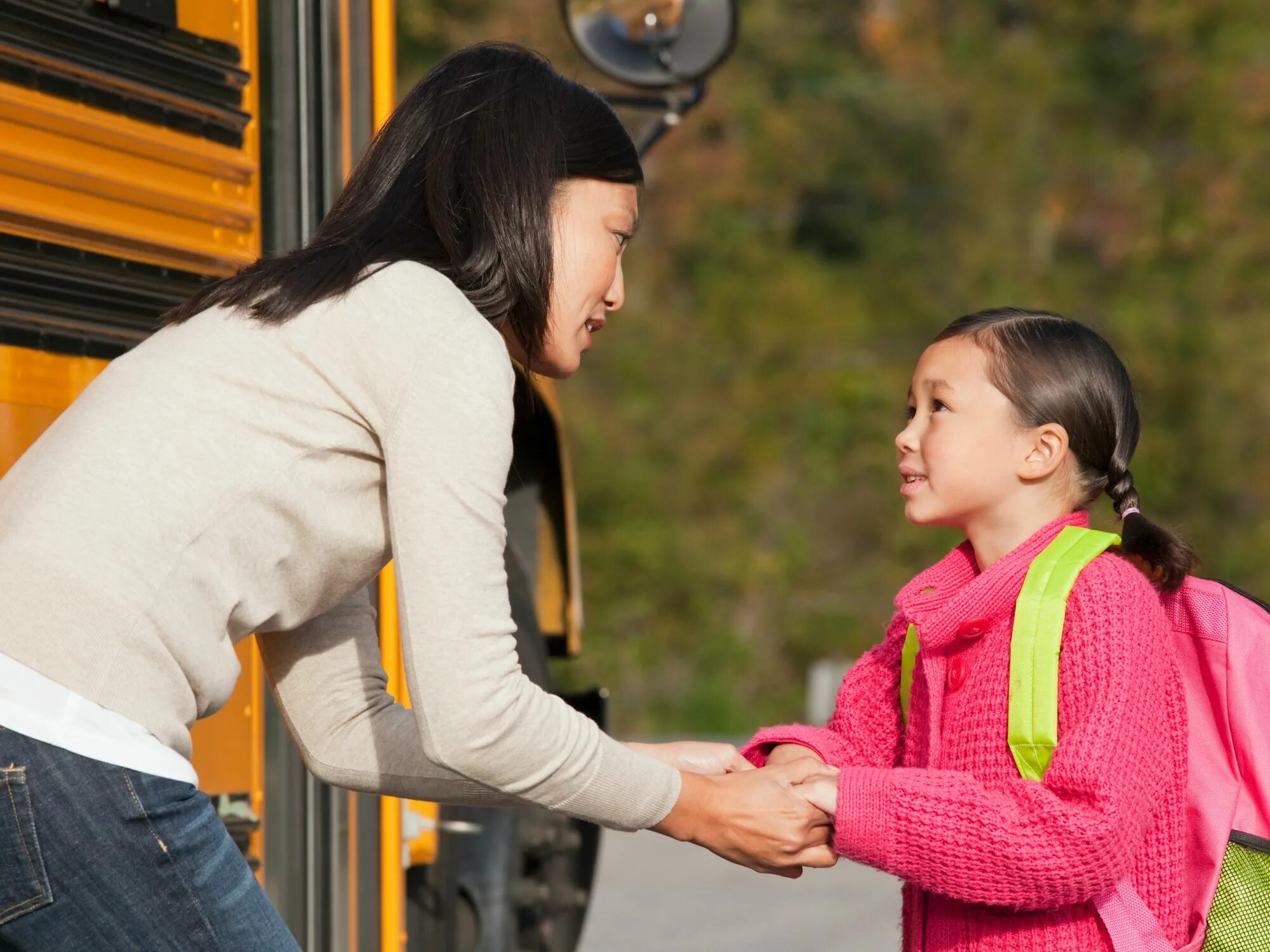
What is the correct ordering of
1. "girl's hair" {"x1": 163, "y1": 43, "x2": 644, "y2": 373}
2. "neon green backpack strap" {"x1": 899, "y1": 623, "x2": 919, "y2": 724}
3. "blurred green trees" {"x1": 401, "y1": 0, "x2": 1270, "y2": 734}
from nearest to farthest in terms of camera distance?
"girl's hair" {"x1": 163, "y1": 43, "x2": 644, "y2": 373} → "neon green backpack strap" {"x1": 899, "y1": 623, "x2": 919, "y2": 724} → "blurred green trees" {"x1": 401, "y1": 0, "x2": 1270, "y2": 734}

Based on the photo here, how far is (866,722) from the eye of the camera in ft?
7.22

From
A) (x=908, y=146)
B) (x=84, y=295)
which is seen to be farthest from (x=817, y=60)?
(x=84, y=295)

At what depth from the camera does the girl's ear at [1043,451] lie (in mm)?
1998

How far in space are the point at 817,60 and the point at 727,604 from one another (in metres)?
6.96

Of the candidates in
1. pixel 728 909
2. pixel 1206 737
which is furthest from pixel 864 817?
pixel 728 909

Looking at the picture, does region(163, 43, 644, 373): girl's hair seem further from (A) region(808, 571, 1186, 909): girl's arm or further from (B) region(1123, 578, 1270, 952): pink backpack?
(B) region(1123, 578, 1270, 952): pink backpack

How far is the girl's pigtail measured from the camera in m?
1.96

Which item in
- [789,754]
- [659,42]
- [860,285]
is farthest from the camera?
[860,285]

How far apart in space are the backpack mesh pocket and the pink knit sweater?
42 mm

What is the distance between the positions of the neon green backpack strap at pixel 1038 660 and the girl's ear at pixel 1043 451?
14 cm

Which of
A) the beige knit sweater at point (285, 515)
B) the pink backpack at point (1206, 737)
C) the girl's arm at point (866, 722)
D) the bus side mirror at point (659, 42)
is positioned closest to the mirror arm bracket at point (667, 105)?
the bus side mirror at point (659, 42)

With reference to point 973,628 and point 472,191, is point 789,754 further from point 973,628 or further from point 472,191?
point 472,191

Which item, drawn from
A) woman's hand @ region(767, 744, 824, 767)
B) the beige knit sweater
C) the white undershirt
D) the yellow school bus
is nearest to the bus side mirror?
the yellow school bus

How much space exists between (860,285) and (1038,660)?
52.3 feet
